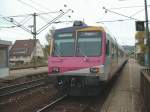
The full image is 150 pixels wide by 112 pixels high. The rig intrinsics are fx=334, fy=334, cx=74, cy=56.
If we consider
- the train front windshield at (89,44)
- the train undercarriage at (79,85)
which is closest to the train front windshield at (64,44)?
the train front windshield at (89,44)

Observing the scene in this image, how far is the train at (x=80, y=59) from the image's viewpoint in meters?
12.3

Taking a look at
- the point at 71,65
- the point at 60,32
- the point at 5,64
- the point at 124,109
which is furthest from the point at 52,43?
the point at 5,64

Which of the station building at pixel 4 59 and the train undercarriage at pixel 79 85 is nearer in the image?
the train undercarriage at pixel 79 85

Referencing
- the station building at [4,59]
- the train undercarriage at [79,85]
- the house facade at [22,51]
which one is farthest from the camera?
the house facade at [22,51]

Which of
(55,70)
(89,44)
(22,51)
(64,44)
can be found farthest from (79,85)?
(22,51)

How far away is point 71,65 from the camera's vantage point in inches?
498

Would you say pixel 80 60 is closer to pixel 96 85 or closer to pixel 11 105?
pixel 96 85

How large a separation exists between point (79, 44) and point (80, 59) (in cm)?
68

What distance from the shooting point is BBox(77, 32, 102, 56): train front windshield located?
12742 millimetres

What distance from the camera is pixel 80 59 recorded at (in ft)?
41.5

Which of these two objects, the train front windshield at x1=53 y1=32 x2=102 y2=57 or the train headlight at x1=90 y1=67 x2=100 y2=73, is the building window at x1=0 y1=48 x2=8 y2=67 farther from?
the train headlight at x1=90 y1=67 x2=100 y2=73

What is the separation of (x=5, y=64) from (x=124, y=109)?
54.0 feet

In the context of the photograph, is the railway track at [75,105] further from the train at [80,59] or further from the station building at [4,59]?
the station building at [4,59]

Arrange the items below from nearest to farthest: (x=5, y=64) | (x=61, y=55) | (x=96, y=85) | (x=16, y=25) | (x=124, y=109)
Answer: (x=124, y=109) → (x=96, y=85) → (x=61, y=55) → (x=5, y=64) → (x=16, y=25)
